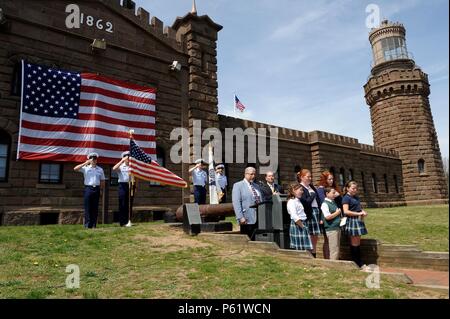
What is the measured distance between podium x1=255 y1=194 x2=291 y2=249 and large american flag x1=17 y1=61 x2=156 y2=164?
302 inches

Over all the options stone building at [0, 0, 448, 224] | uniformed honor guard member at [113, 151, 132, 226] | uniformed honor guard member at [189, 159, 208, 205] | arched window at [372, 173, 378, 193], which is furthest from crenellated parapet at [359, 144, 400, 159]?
uniformed honor guard member at [113, 151, 132, 226]

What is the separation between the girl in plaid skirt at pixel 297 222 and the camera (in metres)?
6.33

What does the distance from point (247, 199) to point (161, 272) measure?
97.4 inches

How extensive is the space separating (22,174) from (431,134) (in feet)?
110

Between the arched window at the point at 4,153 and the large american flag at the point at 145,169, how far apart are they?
181 inches

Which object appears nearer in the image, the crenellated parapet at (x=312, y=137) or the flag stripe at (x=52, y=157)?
the flag stripe at (x=52, y=157)

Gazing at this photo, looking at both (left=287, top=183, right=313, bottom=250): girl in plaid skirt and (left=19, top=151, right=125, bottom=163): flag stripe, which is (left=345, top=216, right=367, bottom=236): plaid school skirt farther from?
(left=19, top=151, right=125, bottom=163): flag stripe

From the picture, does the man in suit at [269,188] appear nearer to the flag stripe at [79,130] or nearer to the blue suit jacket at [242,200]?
the blue suit jacket at [242,200]

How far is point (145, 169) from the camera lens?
997 cm

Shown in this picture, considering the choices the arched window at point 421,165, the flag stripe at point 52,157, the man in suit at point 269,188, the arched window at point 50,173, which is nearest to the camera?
the man in suit at point 269,188

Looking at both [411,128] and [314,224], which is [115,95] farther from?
[411,128]

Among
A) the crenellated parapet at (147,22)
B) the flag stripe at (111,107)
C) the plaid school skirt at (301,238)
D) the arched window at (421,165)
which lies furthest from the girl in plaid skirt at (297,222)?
the arched window at (421,165)
